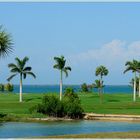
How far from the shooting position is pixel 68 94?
82438mm

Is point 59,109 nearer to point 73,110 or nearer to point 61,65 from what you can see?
point 73,110

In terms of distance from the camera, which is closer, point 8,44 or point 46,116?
point 8,44

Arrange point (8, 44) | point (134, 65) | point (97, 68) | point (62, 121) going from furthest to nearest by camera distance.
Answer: point (97, 68) → point (134, 65) → point (62, 121) → point (8, 44)

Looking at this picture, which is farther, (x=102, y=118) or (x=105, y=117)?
(x=105, y=117)

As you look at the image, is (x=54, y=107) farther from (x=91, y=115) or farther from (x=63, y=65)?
(x=63, y=65)

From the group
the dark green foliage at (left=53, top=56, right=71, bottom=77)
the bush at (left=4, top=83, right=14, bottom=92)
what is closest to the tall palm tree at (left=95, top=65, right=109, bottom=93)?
the dark green foliage at (left=53, top=56, right=71, bottom=77)

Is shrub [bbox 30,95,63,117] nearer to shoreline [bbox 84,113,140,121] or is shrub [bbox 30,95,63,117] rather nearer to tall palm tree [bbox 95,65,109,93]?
shoreline [bbox 84,113,140,121]

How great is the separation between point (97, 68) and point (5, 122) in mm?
60447

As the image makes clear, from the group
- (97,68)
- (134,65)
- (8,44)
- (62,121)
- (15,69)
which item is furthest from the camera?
(97,68)

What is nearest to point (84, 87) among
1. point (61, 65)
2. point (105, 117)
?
point (61, 65)

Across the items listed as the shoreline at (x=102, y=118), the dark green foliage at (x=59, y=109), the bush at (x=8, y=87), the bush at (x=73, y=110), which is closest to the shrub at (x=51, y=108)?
the dark green foliage at (x=59, y=109)

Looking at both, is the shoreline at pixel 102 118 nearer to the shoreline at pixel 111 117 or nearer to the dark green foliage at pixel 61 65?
the shoreline at pixel 111 117

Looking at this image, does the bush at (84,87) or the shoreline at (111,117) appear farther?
the bush at (84,87)

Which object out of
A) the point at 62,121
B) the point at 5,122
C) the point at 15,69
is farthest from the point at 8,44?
the point at 15,69
